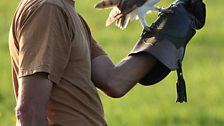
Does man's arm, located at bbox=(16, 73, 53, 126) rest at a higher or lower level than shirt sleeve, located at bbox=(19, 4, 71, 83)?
lower

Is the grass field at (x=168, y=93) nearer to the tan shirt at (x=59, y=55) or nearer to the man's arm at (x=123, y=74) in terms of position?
the man's arm at (x=123, y=74)

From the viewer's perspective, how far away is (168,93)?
353 inches

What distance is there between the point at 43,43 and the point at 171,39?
3.28 feet

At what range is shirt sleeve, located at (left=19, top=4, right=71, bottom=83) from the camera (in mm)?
3348

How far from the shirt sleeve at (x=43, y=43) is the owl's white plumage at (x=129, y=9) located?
0.82 m

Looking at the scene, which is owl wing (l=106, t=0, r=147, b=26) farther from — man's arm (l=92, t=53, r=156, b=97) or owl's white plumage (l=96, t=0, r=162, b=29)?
man's arm (l=92, t=53, r=156, b=97)

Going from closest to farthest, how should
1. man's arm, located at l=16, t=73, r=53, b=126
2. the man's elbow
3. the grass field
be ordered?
man's arm, located at l=16, t=73, r=53, b=126 → the man's elbow → the grass field

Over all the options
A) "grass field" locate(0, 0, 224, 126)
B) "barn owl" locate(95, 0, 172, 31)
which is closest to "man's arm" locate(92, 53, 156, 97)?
"barn owl" locate(95, 0, 172, 31)

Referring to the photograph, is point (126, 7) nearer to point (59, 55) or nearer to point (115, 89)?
point (115, 89)

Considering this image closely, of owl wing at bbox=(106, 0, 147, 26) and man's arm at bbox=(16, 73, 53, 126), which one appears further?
owl wing at bbox=(106, 0, 147, 26)

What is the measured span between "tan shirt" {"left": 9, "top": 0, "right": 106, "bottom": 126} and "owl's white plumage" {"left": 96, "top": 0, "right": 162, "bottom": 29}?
0.57 meters

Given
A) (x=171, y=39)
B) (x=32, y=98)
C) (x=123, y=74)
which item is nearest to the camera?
(x=32, y=98)

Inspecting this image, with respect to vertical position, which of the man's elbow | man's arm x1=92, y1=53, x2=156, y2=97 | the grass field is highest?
man's arm x1=92, y1=53, x2=156, y2=97

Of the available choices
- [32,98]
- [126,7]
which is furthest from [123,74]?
[32,98]
